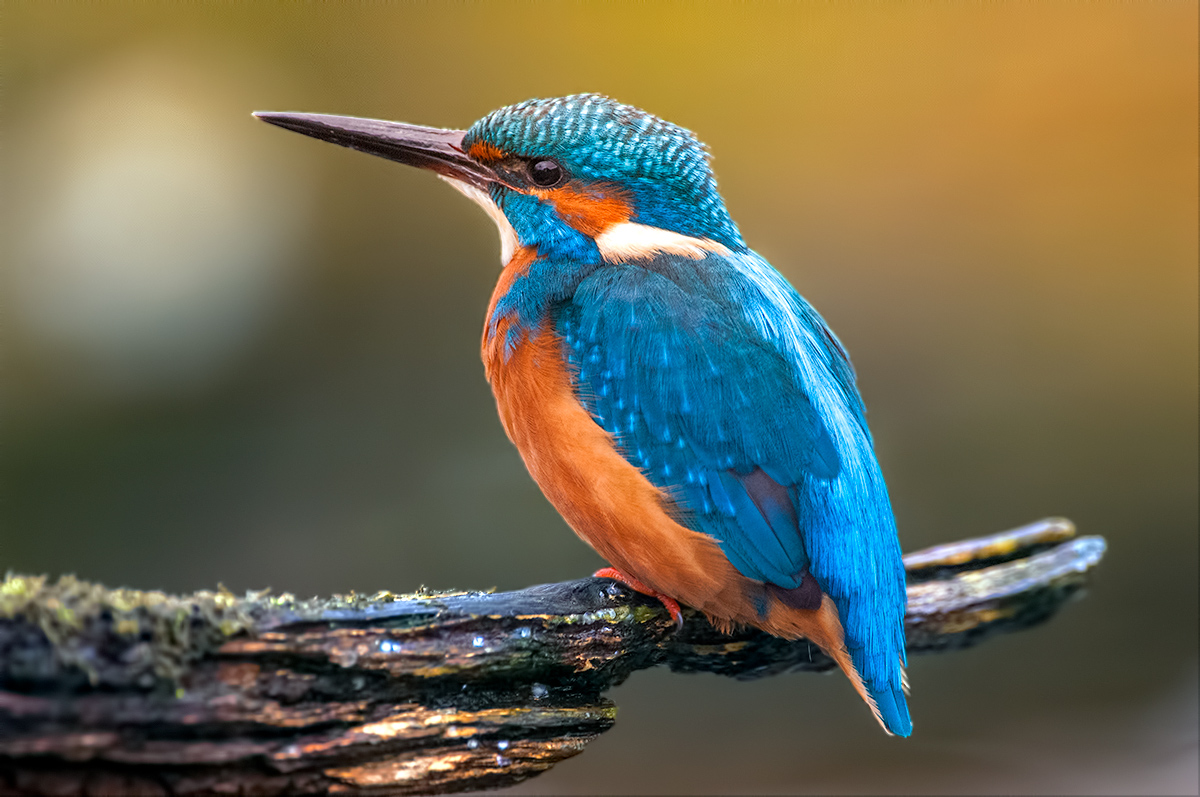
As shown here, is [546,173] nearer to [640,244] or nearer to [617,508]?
[640,244]

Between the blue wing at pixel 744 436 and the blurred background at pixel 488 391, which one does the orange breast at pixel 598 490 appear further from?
the blurred background at pixel 488 391

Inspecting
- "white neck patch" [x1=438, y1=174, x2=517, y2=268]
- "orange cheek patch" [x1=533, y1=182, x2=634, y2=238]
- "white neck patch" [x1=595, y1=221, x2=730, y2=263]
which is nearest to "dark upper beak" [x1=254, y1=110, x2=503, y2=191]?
"white neck patch" [x1=438, y1=174, x2=517, y2=268]

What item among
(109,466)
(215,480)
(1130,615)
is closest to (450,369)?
(215,480)

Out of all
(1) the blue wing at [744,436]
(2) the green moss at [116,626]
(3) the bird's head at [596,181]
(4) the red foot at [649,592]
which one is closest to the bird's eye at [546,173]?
(3) the bird's head at [596,181]

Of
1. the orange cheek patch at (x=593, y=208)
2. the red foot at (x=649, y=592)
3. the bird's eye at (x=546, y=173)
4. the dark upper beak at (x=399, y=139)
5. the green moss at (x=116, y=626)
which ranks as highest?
the dark upper beak at (x=399, y=139)

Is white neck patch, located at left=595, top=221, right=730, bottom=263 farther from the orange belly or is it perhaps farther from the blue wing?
the orange belly

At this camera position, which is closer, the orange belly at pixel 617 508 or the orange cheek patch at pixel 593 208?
the orange belly at pixel 617 508

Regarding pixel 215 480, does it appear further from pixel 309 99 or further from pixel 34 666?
pixel 34 666

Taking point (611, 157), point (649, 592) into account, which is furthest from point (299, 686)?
point (611, 157)
